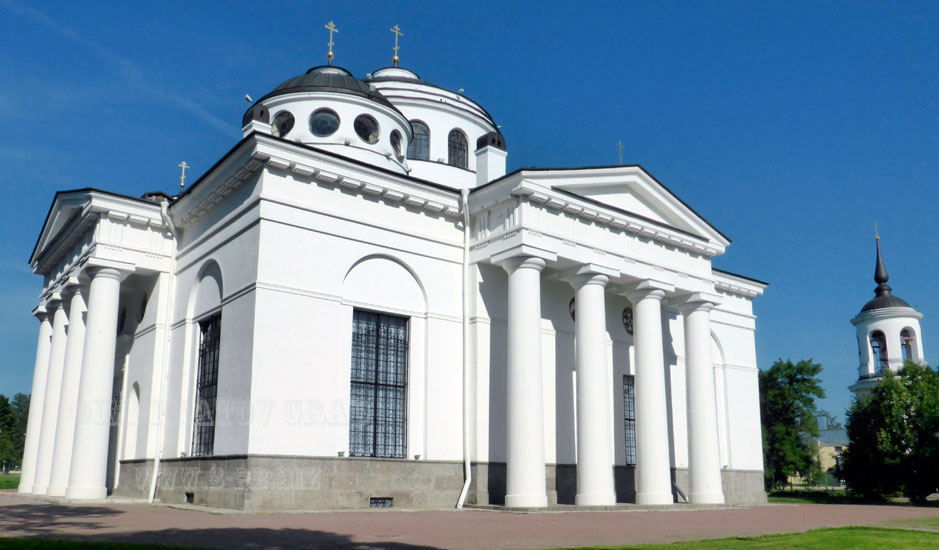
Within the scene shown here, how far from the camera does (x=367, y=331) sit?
19984 millimetres

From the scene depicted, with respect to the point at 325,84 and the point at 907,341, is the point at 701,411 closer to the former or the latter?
the point at 325,84

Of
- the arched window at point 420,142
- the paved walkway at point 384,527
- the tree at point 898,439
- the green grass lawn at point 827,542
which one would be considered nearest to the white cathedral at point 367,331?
the paved walkway at point 384,527

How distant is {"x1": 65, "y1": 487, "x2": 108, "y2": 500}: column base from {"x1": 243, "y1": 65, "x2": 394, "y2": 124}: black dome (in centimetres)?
1209

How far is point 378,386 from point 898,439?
25191mm

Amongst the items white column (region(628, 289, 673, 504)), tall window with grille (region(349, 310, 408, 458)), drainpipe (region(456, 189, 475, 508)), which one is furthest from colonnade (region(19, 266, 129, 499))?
white column (region(628, 289, 673, 504))

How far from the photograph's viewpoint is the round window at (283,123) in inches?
999

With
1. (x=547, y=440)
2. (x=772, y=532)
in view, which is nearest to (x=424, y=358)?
(x=547, y=440)

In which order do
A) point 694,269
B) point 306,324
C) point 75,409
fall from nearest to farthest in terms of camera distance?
1. point 306,324
2. point 75,409
3. point 694,269

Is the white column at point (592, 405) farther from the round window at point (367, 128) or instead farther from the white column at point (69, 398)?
the white column at point (69, 398)

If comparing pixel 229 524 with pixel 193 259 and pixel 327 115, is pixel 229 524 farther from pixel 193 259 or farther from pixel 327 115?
pixel 327 115

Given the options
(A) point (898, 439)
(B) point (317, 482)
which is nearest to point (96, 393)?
(B) point (317, 482)

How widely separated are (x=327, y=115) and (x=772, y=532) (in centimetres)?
1800

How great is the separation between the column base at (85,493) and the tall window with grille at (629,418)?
50.1 feet

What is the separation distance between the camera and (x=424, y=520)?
14672 mm
